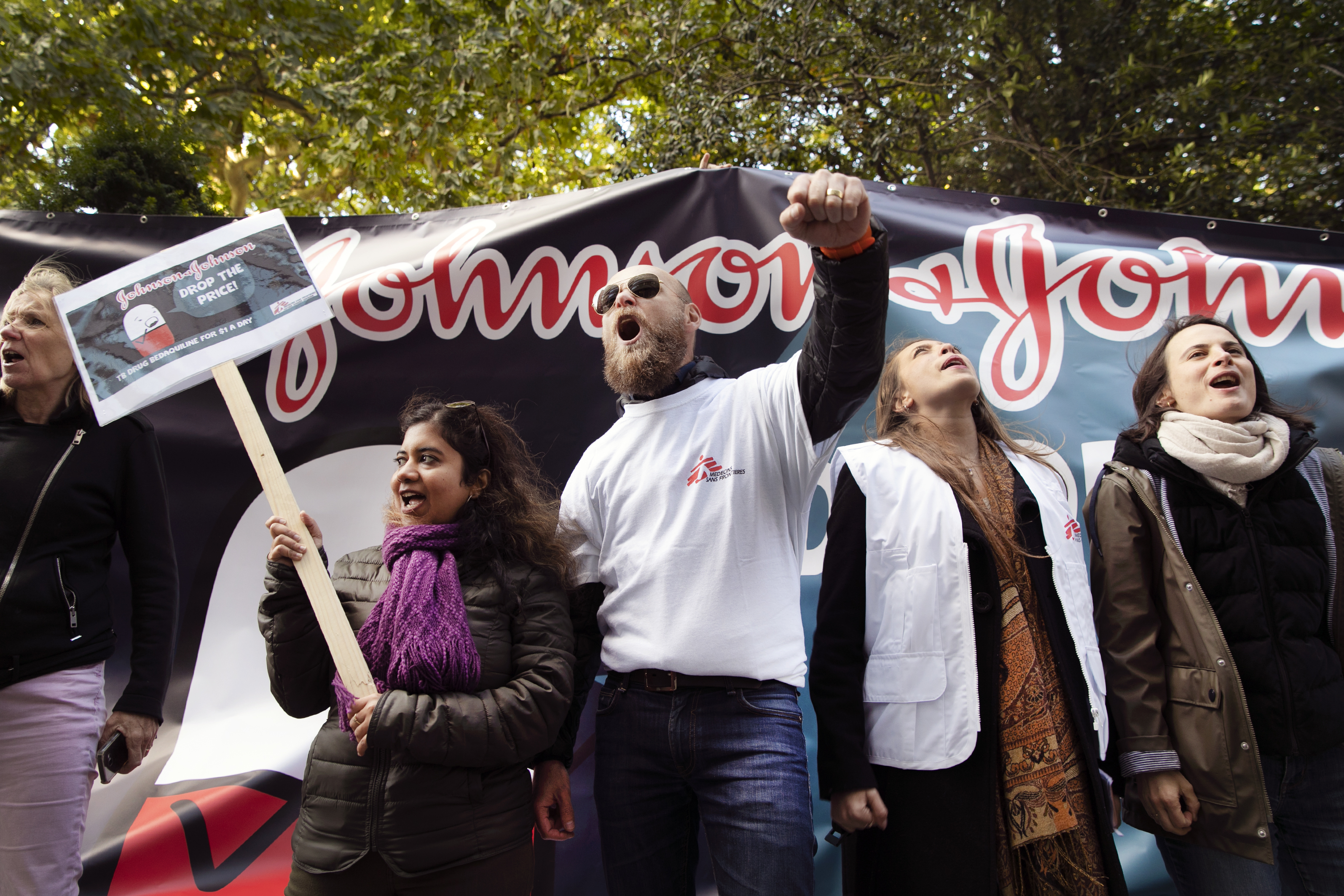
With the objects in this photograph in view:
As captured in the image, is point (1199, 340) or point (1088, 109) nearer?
point (1199, 340)

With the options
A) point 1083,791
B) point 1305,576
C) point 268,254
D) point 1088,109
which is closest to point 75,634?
point 268,254

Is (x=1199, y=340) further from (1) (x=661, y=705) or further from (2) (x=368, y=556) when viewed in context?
(2) (x=368, y=556)

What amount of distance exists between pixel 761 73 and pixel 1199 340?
3685 millimetres

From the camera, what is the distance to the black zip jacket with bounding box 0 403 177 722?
204 centimetres

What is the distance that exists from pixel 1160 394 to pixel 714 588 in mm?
1445

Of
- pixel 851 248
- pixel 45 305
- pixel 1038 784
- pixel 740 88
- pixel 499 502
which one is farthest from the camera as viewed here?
pixel 740 88

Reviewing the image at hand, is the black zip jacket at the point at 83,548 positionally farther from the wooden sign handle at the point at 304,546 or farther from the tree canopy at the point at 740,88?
the tree canopy at the point at 740,88

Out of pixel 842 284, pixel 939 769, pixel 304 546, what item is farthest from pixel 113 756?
pixel 842 284

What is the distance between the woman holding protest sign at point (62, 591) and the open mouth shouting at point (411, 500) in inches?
31.6

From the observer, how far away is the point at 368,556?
2.12 meters

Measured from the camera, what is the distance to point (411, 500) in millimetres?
2092

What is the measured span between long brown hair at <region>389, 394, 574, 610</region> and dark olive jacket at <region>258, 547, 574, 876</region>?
65mm

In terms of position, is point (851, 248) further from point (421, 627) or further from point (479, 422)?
point (421, 627)

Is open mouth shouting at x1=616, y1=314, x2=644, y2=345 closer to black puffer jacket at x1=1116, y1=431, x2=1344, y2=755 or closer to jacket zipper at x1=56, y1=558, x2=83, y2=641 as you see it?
black puffer jacket at x1=1116, y1=431, x2=1344, y2=755
